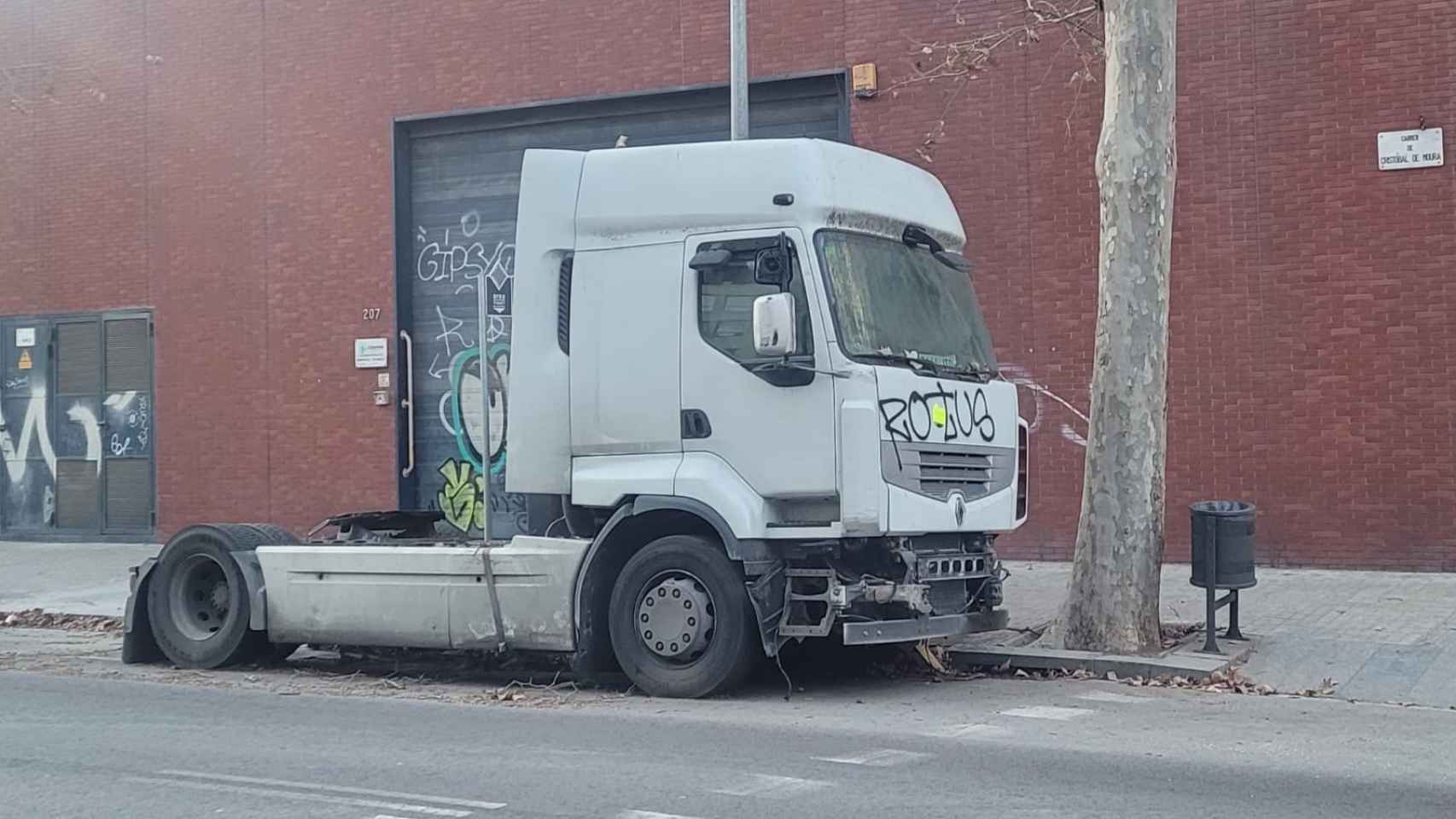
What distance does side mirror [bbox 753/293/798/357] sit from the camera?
29.9 feet

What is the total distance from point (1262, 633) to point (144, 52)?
53.4 ft

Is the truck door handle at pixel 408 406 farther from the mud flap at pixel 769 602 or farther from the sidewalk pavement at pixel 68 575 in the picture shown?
the mud flap at pixel 769 602

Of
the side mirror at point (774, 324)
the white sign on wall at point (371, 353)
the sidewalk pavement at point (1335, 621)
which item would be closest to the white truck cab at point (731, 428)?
the side mirror at point (774, 324)

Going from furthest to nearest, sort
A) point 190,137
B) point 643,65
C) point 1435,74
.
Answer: point 190,137 < point 643,65 < point 1435,74

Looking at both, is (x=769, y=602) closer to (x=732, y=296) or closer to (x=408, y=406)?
(x=732, y=296)

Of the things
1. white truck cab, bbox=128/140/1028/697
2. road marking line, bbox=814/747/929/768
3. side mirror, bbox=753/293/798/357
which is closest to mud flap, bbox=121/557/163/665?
white truck cab, bbox=128/140/1028/697

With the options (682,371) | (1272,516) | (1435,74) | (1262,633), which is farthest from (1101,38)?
(682,371)

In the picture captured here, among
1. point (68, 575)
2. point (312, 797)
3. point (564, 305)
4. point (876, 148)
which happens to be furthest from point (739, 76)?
point (68, 575)

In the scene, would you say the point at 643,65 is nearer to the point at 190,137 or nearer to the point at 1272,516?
the point at 190,137

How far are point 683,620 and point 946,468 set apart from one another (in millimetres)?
1892

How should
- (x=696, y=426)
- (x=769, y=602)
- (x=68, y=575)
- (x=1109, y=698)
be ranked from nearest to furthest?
(x=769, y=602) < (x=696, y=426) < (x=1109, y=698) < (x=68, y=575)

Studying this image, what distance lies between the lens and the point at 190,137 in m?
20.7

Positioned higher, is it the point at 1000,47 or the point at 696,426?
the point at 1000,47

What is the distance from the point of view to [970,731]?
8648mm
